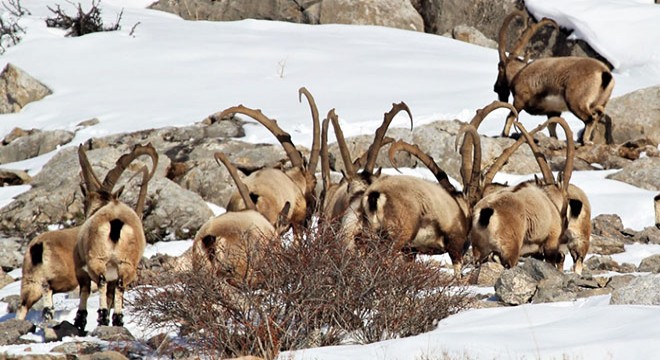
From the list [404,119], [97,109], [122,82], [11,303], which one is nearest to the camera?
[11,303]

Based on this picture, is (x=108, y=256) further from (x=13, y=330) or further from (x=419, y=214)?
(x=419, y=214)

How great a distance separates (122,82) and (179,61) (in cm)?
186

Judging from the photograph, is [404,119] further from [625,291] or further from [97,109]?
[625,291]

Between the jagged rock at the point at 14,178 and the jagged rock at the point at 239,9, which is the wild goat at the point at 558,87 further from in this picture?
the jagged rock at the point at 239,9

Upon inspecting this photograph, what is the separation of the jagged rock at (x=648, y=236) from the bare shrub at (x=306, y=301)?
683cm

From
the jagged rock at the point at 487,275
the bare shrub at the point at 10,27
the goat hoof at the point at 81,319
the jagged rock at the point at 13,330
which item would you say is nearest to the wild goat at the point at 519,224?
the jagged rock at the point at 487,275

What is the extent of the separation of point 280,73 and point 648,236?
10.8m

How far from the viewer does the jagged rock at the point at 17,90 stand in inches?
883

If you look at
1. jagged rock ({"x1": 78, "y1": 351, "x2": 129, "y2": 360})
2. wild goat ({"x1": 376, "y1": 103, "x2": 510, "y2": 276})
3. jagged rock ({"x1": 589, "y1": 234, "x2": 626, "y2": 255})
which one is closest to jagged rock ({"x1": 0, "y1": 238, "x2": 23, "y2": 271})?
wild goat ({"x1": 376, "y1": 103, "x2": 510, "y2": 276})

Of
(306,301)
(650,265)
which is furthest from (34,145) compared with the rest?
(306,301)

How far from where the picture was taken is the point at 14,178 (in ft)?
59.4

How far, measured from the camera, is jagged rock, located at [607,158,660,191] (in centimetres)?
1733

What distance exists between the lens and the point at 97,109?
21547 millimetres

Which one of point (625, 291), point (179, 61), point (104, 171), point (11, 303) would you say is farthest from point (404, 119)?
point (625, 291)
